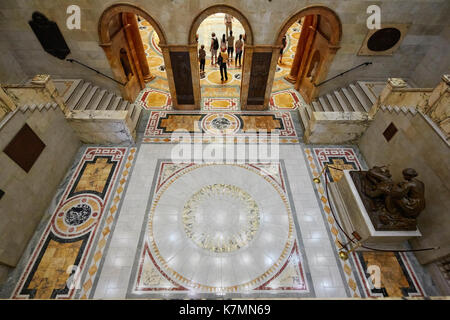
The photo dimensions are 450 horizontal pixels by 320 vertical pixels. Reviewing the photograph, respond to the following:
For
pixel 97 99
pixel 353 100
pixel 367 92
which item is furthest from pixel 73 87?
pixel 367 92

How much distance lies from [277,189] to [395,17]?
656 centimetres

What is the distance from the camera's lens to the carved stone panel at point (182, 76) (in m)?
7.58

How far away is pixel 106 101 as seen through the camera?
8.49m

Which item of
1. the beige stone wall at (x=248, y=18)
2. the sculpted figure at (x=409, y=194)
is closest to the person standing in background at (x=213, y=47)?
the beige stone wall at (x=248, y=18)

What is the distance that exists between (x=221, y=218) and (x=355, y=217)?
11.1ft

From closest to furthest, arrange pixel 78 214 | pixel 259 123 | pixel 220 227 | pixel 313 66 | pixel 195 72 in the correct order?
1. pixel 220 227
2. pixel 78 214
3. pixel 195 72
4. pixel 259 123
5. pixel 313 66

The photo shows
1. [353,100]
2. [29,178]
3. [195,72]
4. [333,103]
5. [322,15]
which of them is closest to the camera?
[29,178]

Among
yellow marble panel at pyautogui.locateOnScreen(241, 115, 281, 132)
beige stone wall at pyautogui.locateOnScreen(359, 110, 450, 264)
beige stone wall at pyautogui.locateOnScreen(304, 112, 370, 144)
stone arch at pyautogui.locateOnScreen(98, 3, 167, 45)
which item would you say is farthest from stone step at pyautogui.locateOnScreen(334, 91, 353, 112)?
stone arch at pyautogui.locateOnScreen(98, 3, 167, 45)

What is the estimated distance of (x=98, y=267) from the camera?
5.27 meters

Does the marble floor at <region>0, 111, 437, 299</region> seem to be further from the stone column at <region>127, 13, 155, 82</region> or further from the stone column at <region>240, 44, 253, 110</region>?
the stone column at <region>127, 13, 155, 82</region>

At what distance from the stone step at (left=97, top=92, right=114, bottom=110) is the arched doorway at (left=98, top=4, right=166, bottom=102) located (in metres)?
0.47

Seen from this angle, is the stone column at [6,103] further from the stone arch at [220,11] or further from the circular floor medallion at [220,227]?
the stone arch at [220,11]

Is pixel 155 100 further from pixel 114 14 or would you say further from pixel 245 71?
pixel 245 71

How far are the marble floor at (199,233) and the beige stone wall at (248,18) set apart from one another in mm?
3335
